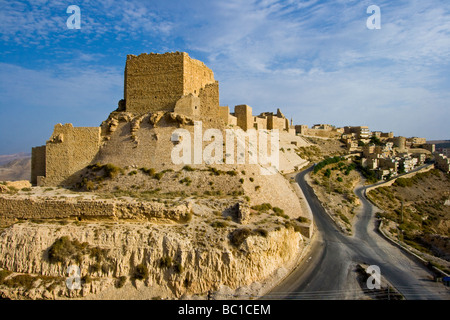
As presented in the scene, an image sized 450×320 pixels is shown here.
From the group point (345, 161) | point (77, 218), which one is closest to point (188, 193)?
point (77, 218)

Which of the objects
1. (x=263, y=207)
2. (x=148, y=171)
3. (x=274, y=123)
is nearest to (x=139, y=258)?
(x=148, y=171)

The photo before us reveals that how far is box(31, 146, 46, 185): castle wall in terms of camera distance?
73.6 ft

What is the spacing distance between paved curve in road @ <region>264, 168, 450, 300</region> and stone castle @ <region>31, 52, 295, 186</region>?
33.6ft

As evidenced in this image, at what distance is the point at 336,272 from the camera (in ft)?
50.2

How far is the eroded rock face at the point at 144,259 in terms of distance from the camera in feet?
44.6

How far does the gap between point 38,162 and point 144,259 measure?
13653mm

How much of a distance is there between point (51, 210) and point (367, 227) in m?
20.4

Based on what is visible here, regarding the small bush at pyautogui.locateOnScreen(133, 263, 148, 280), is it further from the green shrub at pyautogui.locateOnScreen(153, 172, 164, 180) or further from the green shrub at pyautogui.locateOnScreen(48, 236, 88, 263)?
the green shrub at pyautogui.locateOnScreen(153, 172, 164, 180)

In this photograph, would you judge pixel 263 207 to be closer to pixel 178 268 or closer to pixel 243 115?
pixel 178 268

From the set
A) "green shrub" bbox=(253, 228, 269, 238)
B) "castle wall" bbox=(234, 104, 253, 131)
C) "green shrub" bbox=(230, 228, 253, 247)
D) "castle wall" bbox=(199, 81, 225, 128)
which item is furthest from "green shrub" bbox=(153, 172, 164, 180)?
"castle wall" bbox=(234, 104, 253, 131)

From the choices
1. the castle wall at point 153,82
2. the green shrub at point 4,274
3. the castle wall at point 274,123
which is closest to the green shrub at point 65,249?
the green shrub at point 4,274

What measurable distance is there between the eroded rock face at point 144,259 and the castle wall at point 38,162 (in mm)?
8077
